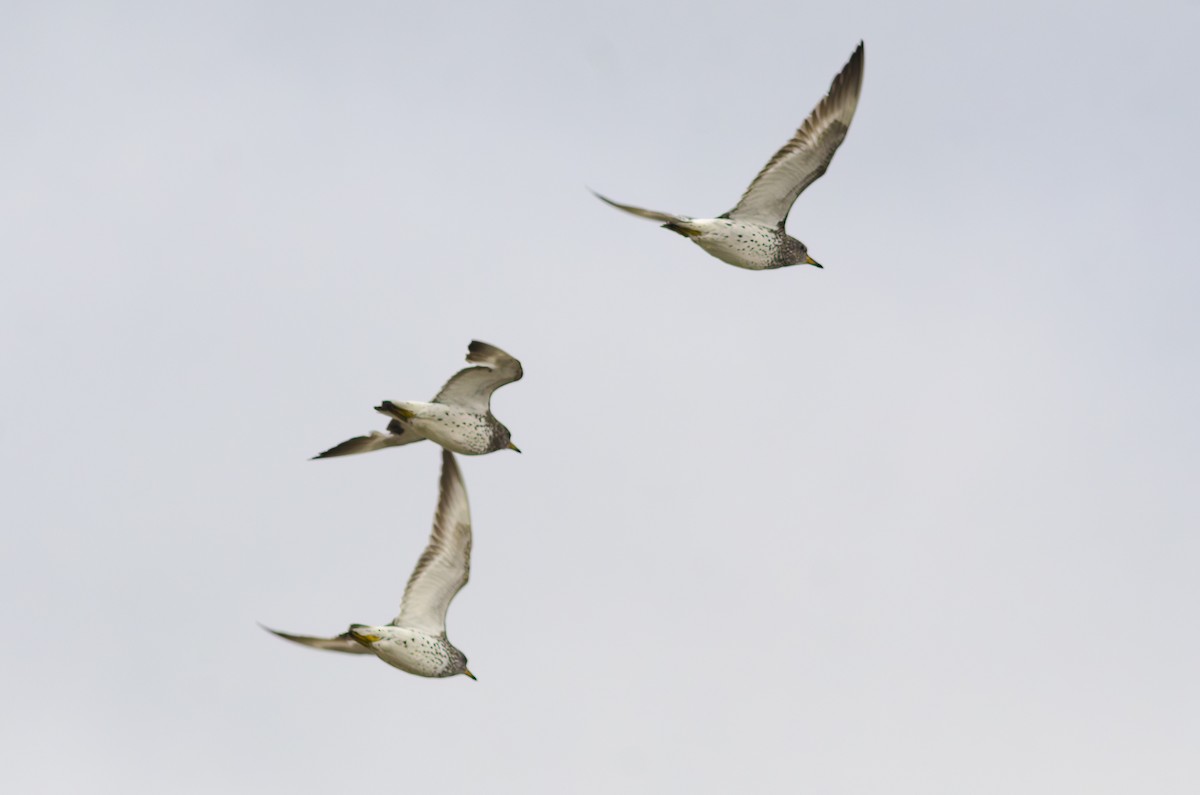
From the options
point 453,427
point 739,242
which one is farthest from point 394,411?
point 739,242

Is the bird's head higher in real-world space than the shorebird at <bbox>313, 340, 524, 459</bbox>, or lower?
higher

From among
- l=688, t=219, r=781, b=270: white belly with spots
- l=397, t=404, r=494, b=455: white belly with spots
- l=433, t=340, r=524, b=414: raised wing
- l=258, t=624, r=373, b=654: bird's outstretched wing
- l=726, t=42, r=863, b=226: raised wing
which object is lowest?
l=258, t=624, r=373, b=654: bird's outstretched wing

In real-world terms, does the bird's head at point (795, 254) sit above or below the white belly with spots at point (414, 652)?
above

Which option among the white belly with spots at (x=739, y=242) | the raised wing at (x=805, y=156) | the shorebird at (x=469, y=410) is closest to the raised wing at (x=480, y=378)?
the shorebird at (x=469, y=410)

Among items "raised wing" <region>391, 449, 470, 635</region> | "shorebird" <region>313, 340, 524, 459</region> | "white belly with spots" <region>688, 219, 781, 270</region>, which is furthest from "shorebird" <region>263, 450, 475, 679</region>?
"white belly with spots" <region>688, 219, 781, 270</region>

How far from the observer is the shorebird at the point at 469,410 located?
106ft

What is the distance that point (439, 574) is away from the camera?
114 ft

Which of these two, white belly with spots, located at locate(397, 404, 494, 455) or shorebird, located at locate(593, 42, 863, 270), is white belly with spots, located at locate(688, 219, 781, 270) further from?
white belly with spots, located at locate(397, 404, 494, 455)

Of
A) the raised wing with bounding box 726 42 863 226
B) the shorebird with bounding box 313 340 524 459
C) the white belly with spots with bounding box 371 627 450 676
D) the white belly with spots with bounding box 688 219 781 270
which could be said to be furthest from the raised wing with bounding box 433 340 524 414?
the raised wing with bounding box 726 42 863 226

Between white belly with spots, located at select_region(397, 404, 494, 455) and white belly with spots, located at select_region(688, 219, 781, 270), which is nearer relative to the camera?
white belly with spots, located at select_region(688, 219, 781, 270)

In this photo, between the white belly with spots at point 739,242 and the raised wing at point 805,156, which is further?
the raised wing at point 805,156

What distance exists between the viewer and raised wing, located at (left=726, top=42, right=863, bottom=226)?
33094mm

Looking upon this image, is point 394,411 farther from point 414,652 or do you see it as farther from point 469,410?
point 414,652

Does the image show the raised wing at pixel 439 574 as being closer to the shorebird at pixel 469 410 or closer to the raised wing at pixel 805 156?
the shorebird at pixel 469 410
